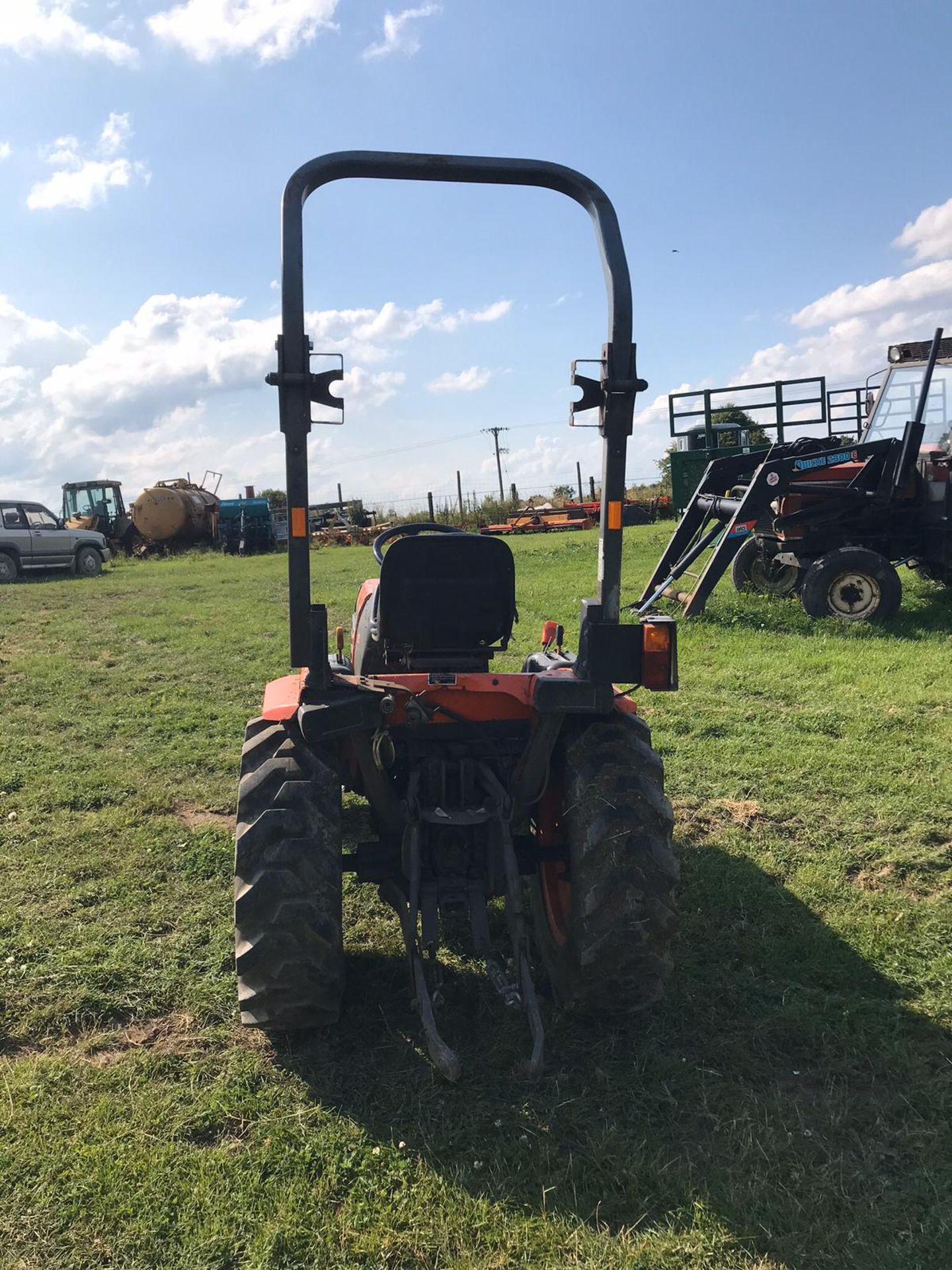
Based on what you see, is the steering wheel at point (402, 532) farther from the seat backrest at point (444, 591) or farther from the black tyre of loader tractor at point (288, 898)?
the black tyre of loader tractor at point (288, 898)

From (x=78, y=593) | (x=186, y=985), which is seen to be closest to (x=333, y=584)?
(x=78, y=593)

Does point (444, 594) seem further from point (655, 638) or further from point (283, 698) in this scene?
point (655, 638)

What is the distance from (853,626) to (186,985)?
743 cm

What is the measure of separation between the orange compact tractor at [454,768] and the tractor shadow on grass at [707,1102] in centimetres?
16

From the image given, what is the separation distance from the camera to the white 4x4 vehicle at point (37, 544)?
1817 cm

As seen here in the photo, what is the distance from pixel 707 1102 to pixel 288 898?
1.42 meters

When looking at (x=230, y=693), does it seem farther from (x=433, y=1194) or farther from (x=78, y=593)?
(x=78, y=593)

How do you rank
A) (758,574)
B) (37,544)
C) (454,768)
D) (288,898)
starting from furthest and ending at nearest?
(37,544) → (758,574) → (454,768) → (288,898)

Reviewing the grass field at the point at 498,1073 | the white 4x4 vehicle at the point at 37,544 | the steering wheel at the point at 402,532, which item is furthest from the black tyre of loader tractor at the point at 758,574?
the white 4x4 vehicle at the point at 37,544

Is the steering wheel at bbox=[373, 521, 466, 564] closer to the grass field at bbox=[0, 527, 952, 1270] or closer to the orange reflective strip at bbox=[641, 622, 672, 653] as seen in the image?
the orange reflective strip at bbox=[641, 622, 672, 653]

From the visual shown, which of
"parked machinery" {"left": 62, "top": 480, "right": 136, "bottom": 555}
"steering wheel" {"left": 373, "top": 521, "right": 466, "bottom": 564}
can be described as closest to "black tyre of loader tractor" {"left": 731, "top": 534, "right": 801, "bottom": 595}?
"steering wheel" {"left": 373, "top": 521, "right": 466, "bottom": 564}

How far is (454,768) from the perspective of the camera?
335 cm

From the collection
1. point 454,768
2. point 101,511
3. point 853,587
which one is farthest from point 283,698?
point 101,511

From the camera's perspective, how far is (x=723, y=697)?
705 centimetres
